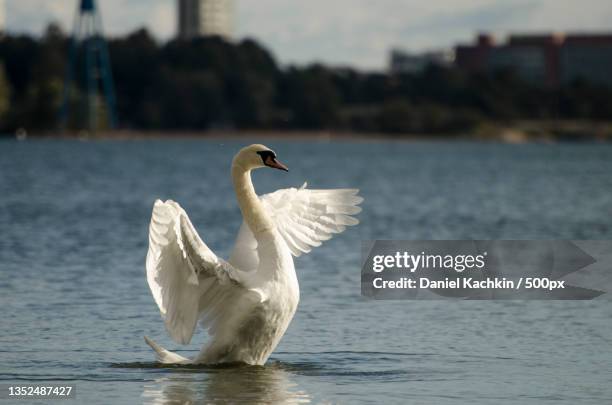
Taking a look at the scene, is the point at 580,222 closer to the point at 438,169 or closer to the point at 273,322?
the point at 273,322

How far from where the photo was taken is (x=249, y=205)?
544 inches

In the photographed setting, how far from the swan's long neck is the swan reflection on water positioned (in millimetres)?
1358

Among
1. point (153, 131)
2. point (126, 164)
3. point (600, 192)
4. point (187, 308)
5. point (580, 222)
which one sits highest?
point (187, 308)

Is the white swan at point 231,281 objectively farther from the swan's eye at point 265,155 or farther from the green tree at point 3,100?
the green tree at point 3,100

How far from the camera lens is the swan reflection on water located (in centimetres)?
1288

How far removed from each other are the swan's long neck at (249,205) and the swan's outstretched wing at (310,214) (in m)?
1.14

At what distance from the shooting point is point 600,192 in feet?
182

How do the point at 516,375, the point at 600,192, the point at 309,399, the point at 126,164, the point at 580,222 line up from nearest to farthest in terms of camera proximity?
1. the point at 309,399
2. the point at 516,375
3. the point at 580,222
4. the point at 600,192
5. the point at 126,164

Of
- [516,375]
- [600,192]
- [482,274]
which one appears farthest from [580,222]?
[516,375]

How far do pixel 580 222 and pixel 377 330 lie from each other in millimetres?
21078

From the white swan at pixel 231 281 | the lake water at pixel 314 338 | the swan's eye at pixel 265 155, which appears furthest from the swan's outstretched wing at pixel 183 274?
the swan's eye at pixel 265 155

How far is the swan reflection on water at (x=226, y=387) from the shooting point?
12.9 meters

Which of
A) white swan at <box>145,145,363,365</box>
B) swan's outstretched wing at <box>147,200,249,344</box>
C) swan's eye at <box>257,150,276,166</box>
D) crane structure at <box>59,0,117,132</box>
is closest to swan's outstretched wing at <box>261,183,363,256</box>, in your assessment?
white swan at <box>145,145,363,365</box>

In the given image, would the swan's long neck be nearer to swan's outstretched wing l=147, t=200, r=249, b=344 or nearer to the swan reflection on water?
swan's outstretched wing l=147, t=200, r=249, b=344
